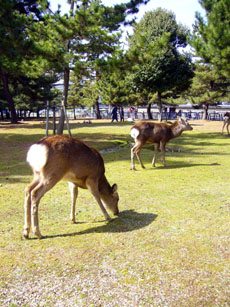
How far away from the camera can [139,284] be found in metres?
3.34

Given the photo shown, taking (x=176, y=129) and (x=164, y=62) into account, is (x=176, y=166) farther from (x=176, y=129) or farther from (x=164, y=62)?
(x=164, y=62)

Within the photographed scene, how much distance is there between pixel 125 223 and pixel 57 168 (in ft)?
4.88

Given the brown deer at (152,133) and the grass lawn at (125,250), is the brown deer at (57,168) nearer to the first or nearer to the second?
the grass lawn at (125,250)

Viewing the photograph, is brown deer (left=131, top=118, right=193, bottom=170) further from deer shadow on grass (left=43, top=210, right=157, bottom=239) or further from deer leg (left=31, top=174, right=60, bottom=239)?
deer leg (left=31, top=174, right=60, bottom=239)

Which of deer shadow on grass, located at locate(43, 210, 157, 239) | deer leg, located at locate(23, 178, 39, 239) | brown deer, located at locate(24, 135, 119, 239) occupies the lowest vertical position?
deer shadow on grass, located at locate(43, 210, 157, 239)

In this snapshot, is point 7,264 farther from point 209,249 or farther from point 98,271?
point 209,249

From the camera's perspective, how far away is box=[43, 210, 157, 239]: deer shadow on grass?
4.78 meters

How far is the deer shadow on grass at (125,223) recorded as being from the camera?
478 cm

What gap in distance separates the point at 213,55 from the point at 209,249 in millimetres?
16215

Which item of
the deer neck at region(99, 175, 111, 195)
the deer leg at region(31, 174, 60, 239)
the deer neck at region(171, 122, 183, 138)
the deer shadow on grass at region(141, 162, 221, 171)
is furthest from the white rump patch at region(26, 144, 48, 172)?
the deer neck at region(171, 122, 183, 138)

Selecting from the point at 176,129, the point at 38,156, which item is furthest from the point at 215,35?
the point at 38,156

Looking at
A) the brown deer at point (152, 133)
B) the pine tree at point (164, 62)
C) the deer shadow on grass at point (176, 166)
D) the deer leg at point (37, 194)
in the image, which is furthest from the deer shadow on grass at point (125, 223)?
the pine tree at point (164, 62)

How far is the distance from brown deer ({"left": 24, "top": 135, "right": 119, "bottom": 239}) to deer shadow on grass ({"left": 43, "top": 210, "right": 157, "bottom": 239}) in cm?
21

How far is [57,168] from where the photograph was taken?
4.50 meters
